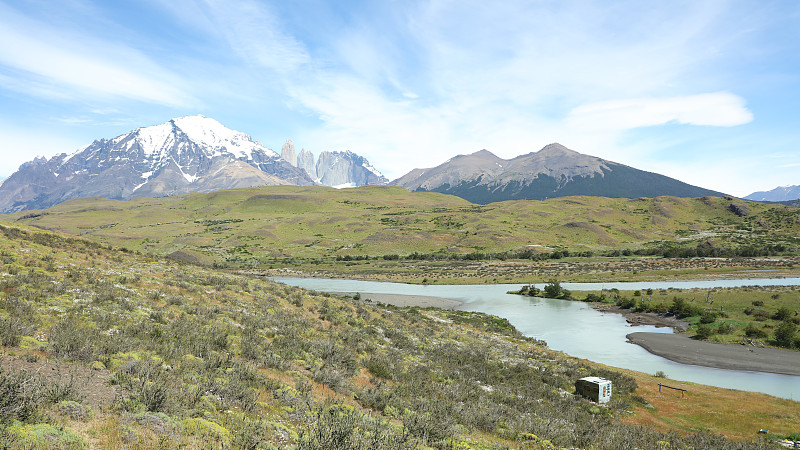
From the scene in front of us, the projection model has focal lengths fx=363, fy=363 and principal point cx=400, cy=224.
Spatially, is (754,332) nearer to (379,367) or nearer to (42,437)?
(379,367)

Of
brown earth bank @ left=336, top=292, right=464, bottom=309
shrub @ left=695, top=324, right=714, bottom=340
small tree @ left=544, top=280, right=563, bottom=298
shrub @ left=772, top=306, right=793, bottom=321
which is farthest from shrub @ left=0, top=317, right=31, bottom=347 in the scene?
small tree @ left=544, top=280, right=563, bottom=298

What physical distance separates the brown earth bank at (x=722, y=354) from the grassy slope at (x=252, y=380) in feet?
40.9

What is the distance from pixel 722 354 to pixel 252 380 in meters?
51.0

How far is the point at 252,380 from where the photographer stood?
12656 millimetres

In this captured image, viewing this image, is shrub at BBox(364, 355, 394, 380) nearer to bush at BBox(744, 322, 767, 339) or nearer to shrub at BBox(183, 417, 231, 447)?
shrub at BBox(183, 417, 231, 447)

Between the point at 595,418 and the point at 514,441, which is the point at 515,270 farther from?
the point at 514,441

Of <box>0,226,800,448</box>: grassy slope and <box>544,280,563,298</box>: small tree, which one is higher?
<box>0,226,800,448</box>: grassy slope

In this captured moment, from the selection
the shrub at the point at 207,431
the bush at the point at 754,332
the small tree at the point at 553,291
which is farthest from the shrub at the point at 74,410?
the small tree at the point at 553,291

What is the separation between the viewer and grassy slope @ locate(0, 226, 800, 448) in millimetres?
8359

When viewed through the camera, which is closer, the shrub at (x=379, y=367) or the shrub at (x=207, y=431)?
the shrub at (x=207, y=431)

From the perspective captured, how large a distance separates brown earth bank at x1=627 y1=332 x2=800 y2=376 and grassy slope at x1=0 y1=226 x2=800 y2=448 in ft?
A: 40.9

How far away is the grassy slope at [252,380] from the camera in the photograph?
836 centimetres

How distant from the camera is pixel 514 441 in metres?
13.7

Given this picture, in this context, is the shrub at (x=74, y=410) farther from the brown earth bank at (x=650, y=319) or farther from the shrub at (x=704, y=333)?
the brown earth bank at (x=650, y=319)
